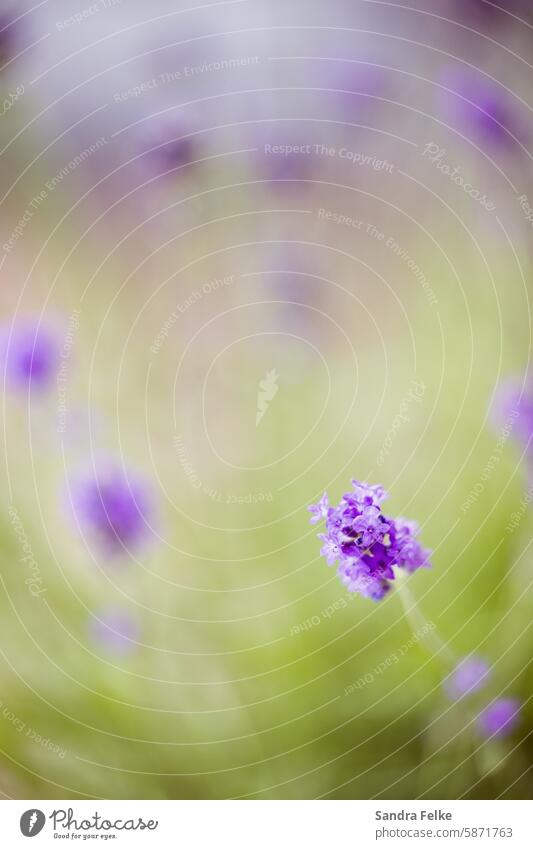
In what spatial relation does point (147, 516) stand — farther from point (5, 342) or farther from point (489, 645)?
point (489, 645)

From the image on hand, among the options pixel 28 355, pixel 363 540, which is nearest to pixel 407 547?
pixel 363 540

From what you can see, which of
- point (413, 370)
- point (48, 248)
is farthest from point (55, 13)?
point (413, 370)

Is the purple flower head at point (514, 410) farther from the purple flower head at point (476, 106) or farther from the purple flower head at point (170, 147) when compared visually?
the purple flower head at point (170, 147)

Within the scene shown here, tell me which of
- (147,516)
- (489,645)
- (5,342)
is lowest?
(489,645)

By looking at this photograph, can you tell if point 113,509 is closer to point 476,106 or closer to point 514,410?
point 514,410

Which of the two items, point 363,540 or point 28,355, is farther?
point 28,355

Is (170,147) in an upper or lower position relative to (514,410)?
upper
